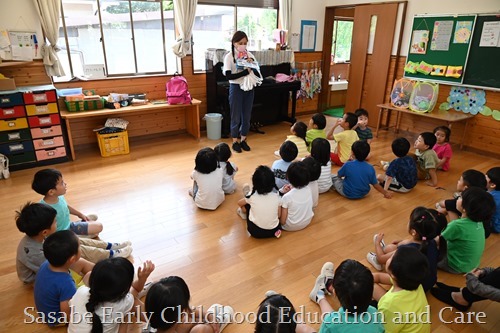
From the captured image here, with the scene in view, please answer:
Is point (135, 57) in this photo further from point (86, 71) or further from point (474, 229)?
point (474, 229)

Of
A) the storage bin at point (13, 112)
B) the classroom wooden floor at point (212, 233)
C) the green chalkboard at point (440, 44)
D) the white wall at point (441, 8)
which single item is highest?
the white wall at point (441, 8)

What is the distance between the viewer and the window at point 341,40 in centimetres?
733

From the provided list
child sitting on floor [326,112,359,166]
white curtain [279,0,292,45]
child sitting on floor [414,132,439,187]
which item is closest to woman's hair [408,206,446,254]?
child sitting on floor [414,132,439,187]

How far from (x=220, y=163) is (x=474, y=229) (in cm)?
205

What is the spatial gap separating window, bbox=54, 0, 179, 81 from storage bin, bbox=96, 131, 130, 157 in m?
0.90

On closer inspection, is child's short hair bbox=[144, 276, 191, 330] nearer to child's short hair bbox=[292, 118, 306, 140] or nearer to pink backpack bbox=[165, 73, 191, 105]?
child's short hair bbox=[292, 118, 306, 140]

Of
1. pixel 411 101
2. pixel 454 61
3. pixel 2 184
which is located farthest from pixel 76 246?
pixel 454 61

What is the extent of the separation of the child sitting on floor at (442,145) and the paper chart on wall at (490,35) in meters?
1.38

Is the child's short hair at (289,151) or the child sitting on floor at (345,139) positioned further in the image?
the child sitting on floor at (345,139)

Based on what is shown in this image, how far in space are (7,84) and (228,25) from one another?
3183 millimetres

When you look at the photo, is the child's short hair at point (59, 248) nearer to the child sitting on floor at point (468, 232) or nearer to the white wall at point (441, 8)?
the child sitting on floor at point (468, 232)

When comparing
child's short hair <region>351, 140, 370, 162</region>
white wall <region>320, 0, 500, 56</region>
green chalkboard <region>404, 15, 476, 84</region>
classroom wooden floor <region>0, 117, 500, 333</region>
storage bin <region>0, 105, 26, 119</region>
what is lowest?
classroom wooden floor <region>0, 117, 500, 333</region>

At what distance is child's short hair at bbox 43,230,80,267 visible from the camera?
5.24 ft

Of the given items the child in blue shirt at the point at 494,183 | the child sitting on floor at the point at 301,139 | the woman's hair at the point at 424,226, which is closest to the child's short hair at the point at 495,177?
the child in blue shirt at the point at 494,183
